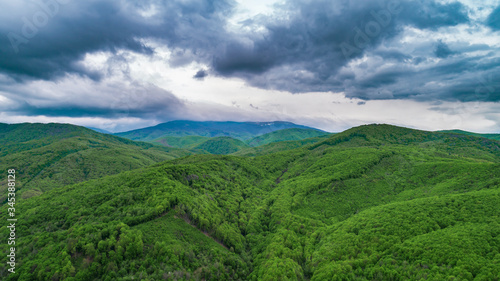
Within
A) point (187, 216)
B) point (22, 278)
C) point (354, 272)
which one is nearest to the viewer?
point (22, 278)

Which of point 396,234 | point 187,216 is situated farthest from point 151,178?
point 396,234

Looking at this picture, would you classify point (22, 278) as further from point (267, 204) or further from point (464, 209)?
point (464, 209)

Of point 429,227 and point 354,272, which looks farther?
point 429,227

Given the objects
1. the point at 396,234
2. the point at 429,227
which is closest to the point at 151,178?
the point at 396,234

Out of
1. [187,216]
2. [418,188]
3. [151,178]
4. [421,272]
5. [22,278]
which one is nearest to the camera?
[22,278]

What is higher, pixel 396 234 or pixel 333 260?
pixel 396 234

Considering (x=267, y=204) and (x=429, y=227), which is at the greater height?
(x=429, y=227)

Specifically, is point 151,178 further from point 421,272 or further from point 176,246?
point 421,272

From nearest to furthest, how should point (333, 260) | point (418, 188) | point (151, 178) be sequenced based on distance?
point (333, 260), point (151, 178), point (418, 188)

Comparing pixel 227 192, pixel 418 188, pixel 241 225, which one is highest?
pixel 418 188
